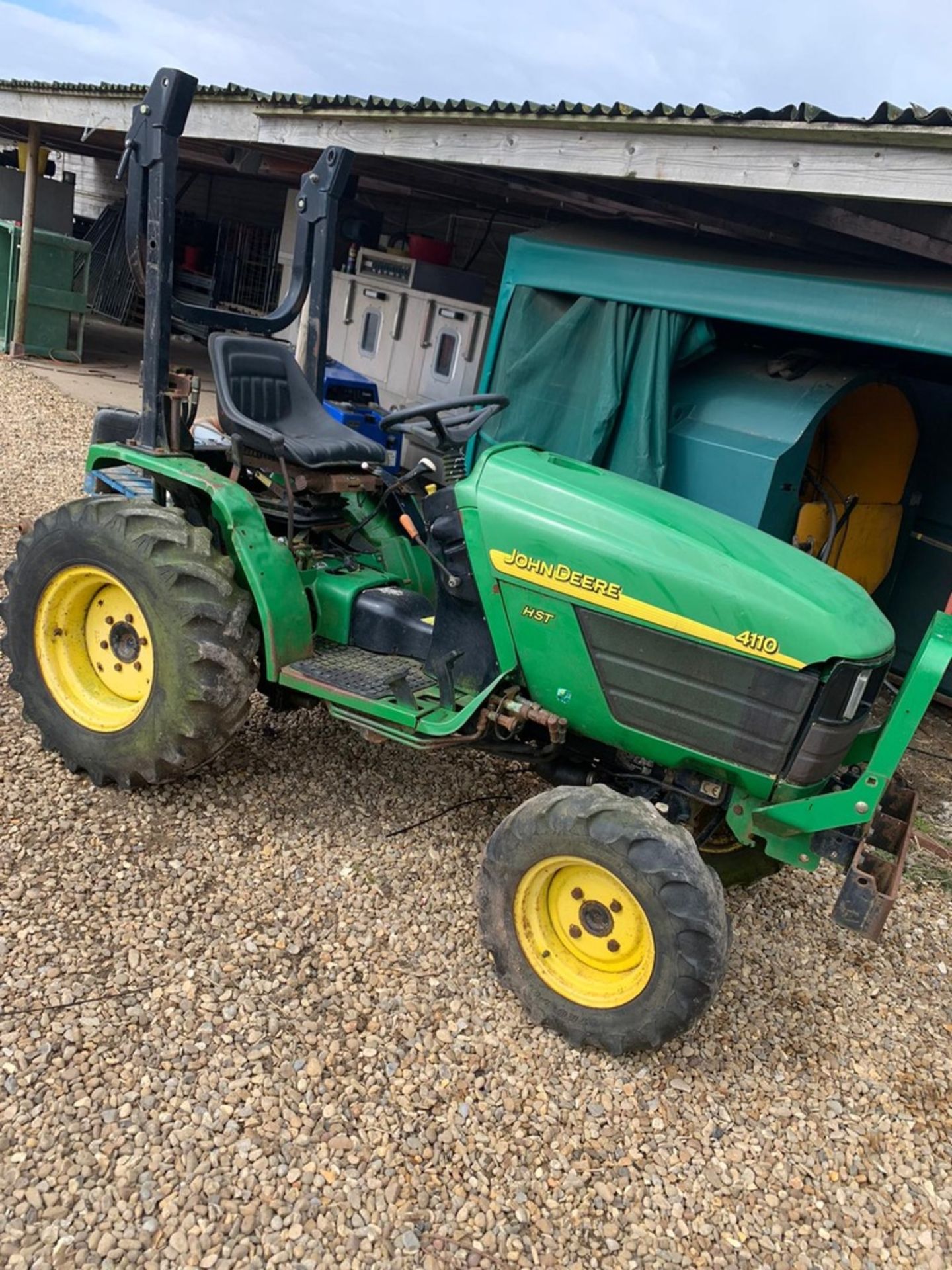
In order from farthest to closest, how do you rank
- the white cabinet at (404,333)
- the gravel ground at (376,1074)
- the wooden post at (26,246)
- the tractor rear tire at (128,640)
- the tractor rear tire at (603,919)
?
the wooden post at (26,246) < the white cabinet at (404,333) < the tractor rear tire at (128,640) < the tractor rear tire at (603,919) < the gravel ground at (376,1074)

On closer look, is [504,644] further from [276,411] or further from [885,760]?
[276,411]

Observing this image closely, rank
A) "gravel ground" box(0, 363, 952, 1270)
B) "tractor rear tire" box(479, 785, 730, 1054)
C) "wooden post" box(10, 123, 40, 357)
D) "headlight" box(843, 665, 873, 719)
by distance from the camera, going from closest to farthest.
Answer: "gravel ground" box(0, 363, 952, 1270)
"tractor rear tire" box(479, 785, 730, 1054)
"headlight" box(843, 665, 873, 719)
"wooden post" box(10, 123, 40, 357)

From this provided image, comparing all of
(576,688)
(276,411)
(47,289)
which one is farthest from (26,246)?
(576,688)

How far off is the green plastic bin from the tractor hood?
8.53m

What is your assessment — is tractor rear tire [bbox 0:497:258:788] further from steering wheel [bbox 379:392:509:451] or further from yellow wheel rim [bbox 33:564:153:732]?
steering wheel [bbox 379:392:509:451]

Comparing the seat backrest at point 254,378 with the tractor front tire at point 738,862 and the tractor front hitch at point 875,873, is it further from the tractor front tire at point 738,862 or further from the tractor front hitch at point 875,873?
the tractor front hitch at point 875,873

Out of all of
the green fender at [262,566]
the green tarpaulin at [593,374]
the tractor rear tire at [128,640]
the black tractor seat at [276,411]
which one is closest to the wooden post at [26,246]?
the green tarpaulin at [593,374]

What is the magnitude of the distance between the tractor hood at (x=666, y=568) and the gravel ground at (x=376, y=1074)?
3.32 feet

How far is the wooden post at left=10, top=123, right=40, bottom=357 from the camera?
879cm

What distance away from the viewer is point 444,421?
2855mm

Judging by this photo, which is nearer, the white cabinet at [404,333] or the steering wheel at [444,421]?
the steering wheel at [444,421]

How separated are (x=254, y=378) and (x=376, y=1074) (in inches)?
81.9

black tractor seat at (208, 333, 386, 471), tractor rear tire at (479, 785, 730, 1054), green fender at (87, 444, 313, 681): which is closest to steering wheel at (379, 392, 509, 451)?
black tractor seat at (208, 333, 386, 471)

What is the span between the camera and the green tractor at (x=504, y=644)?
7.04 ft
